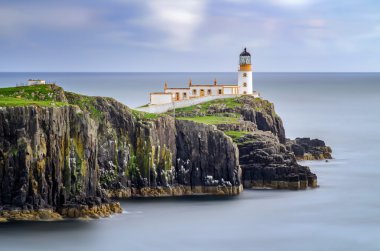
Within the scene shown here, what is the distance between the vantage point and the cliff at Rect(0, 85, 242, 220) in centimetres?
8819

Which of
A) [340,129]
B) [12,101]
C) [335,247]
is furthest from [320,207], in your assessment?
[340,129]

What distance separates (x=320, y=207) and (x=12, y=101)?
32437mm

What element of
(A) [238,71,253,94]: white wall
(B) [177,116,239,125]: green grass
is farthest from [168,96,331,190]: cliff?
(A) [238,71,253,94]: white wall

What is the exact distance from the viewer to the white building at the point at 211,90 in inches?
5561

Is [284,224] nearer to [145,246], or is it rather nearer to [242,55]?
[145,246]

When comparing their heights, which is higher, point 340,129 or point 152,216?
point 340,129

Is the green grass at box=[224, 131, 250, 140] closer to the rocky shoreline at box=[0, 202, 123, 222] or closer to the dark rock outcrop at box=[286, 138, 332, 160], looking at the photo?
the dark rock outcrop at box=[286, 138, 332, 160]

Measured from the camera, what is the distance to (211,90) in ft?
500

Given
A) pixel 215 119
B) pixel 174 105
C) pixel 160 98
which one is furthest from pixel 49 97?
pixel 160 98

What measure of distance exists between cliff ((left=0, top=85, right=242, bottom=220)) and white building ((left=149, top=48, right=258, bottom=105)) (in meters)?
28.9

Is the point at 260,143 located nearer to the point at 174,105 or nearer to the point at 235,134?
the point at 235,134

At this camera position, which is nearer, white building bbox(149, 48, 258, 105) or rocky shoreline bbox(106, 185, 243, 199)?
rocky shoreline bbox(106, 185, 243, 199)

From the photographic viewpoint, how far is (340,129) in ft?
607

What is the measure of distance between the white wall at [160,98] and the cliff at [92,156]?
92.6ft
